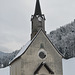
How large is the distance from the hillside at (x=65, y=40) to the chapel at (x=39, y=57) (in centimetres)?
6589

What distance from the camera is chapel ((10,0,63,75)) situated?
1073 inches

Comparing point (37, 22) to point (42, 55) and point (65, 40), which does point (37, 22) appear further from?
point (65, 40)

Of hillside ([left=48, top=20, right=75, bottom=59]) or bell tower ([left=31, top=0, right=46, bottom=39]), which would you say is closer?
bell tower ([left=31, top=0, right=46, bottom=39])

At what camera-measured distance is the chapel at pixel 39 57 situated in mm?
27250

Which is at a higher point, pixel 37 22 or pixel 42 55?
pixel 37 22

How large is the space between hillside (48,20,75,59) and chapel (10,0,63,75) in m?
65.9

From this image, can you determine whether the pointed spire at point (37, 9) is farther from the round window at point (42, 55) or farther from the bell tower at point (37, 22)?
the round window at point (42, 55)

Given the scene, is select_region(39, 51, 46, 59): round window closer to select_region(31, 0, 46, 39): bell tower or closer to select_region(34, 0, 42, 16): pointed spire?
select_region(31, 0, 46, 39): bell tower

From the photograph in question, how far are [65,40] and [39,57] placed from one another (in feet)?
326

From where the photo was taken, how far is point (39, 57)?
28219 mm

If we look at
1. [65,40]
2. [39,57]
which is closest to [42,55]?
[39,57]

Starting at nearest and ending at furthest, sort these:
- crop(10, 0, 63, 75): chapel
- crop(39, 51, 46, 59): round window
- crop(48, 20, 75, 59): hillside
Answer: crop(10, 0, 63, 75): chapel < crop(39, 51, 46, 59): round window < crop(48, 20, 75, 59): hillside

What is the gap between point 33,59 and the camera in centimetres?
2783

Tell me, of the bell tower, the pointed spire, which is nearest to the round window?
the bell tower
